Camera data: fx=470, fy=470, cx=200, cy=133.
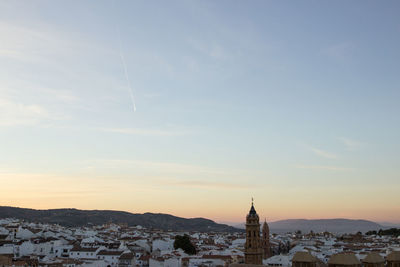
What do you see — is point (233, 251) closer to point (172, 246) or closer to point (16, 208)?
point (172, 246)

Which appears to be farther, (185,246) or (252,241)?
(185,246)

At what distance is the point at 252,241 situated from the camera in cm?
4881

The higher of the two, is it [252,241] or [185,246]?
[252,241]

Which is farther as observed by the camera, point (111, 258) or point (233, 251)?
point (233, 251)

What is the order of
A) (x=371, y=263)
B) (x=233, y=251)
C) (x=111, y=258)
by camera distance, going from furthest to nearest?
(x=233, y=251), (x=111, y=258), (x=371, y=263)

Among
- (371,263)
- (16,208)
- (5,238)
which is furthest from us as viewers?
(16,208)

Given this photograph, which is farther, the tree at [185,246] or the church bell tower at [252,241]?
the tree at [185,246]

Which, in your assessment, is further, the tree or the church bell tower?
the tree

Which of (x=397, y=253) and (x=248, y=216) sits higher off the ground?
(x=248, y=216)

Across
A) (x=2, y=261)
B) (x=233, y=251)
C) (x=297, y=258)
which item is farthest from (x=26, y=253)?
(x=297, y=258)

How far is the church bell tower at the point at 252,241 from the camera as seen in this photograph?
48.3 m

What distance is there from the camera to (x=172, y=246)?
269 feet

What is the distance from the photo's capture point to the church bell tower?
4828 cm

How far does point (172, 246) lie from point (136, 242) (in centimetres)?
629
